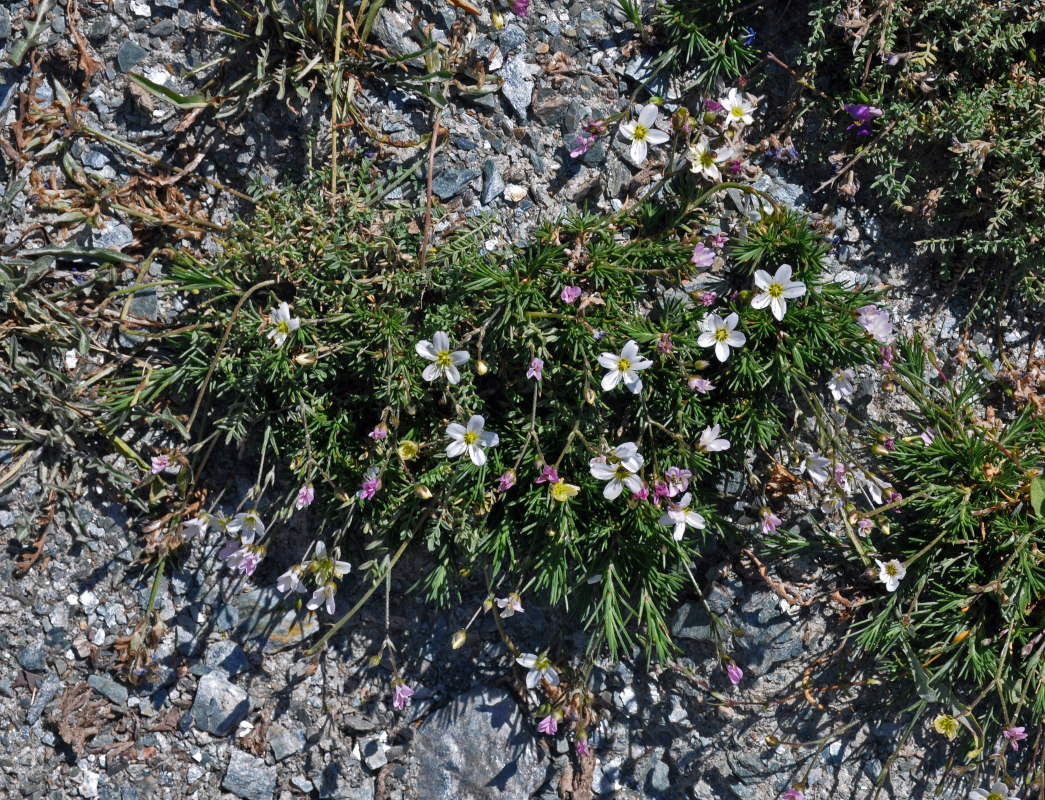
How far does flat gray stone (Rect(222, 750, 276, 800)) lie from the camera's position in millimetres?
3920

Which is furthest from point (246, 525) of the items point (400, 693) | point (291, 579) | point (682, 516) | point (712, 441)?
point (712, 441)

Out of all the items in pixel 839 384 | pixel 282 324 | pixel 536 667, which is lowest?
pixel 536 667

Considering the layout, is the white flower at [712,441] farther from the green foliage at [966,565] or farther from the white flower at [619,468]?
the green foliage at [966,565]

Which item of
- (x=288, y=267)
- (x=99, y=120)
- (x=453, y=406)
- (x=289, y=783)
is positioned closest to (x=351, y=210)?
(x=288, y=267)

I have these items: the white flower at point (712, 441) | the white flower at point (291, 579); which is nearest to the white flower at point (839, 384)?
the white flower at point (712, 441)

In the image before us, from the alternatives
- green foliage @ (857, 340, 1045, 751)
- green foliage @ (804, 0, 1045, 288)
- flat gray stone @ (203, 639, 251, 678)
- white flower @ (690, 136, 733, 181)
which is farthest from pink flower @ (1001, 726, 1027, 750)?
flat gray stone @ (203, 639, 251, 678)

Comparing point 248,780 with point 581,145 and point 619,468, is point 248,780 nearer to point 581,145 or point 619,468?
point 619,468

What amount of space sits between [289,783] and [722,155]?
363cm

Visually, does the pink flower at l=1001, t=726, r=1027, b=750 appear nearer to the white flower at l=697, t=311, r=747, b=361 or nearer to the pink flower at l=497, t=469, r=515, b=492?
the white flower at l=697, t=311, r=747, b=361

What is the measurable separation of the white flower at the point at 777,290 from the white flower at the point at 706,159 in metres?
0.52

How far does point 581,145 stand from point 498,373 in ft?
3.91

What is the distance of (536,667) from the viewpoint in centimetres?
374

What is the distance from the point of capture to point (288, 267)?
→ 11.8ft

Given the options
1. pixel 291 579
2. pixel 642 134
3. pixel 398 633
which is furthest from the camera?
pixel 398 633
